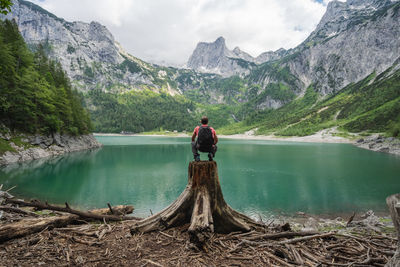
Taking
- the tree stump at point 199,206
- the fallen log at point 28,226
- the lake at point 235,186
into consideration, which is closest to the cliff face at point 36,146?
the lake at point 235,186

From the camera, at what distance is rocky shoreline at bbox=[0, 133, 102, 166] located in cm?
3734

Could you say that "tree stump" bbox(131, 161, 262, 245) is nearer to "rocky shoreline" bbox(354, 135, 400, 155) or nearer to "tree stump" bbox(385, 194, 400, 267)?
"tree stump" bbox(385, 194, 400, 267)

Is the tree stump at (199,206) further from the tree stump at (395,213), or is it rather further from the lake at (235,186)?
the lake at (235,186)

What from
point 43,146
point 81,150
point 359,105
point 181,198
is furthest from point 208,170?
point 359,105

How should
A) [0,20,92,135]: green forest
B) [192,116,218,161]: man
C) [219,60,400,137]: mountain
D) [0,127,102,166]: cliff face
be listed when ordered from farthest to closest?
[219,60,400,137]: mountain < [0,20,92,135]: green forest < [0,127,102,166]: cliff face < [192,116,218,161]: man

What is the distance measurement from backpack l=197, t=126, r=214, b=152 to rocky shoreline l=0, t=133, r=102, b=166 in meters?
43.4

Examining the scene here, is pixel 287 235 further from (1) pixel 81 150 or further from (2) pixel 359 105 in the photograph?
(2) pixel 359 105

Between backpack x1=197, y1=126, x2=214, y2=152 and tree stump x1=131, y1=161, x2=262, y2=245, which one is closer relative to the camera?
tree stump x1=131, y1=161, x2=262, y2=245

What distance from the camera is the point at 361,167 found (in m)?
43.3

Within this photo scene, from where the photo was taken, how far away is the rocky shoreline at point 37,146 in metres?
37.3

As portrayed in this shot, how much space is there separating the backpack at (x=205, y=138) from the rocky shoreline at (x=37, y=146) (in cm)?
4345

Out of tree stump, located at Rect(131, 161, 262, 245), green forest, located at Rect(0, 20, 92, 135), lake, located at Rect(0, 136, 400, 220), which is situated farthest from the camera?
green forest, located at Rect(0, 20, 92, 135)

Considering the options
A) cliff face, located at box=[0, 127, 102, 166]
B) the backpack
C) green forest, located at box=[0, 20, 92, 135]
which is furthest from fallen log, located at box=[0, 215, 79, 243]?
green forest, located at box=[0, 20, 92, 135]

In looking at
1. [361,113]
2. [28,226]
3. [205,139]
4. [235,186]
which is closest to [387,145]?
[235,186]
